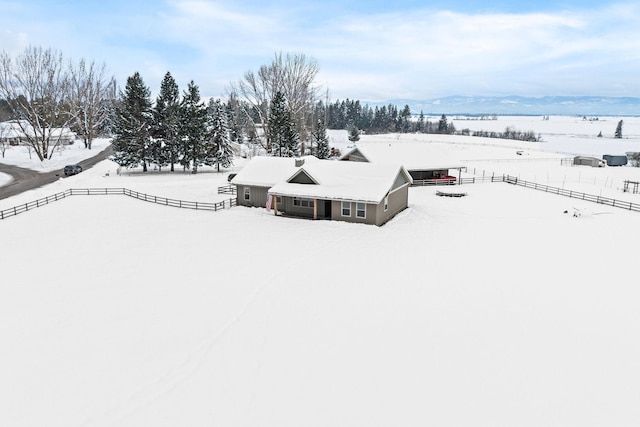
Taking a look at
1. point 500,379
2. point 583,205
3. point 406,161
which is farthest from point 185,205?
point 583,205

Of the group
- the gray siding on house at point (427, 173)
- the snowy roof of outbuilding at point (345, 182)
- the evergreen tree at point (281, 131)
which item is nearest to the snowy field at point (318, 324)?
the snowy roof of outbuilding at point (345, 182)

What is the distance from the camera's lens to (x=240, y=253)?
2220cm

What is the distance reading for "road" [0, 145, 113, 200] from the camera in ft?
122

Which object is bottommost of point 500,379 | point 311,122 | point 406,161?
point 500,379

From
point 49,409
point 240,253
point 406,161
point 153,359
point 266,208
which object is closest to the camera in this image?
point 49,409

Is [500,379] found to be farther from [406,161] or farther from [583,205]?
[406,161]

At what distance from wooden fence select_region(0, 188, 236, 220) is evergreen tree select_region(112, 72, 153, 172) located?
35.7ft

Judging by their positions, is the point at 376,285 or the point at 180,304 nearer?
the point at 180,304

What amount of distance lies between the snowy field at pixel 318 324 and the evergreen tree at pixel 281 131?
25.2m

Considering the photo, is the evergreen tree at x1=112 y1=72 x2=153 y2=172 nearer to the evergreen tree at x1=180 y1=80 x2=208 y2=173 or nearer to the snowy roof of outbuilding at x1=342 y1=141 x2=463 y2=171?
the evergreen tree at x1=180 y1=80 x2=208 y2=173

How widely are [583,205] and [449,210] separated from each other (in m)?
11.8

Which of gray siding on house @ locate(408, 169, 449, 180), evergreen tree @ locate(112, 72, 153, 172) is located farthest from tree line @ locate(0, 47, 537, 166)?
gray siding on house @ locate(408, 169, 449, 180)

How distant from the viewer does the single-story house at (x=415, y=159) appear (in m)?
42.9

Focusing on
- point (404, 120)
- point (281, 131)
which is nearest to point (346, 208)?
point (281, 131)
